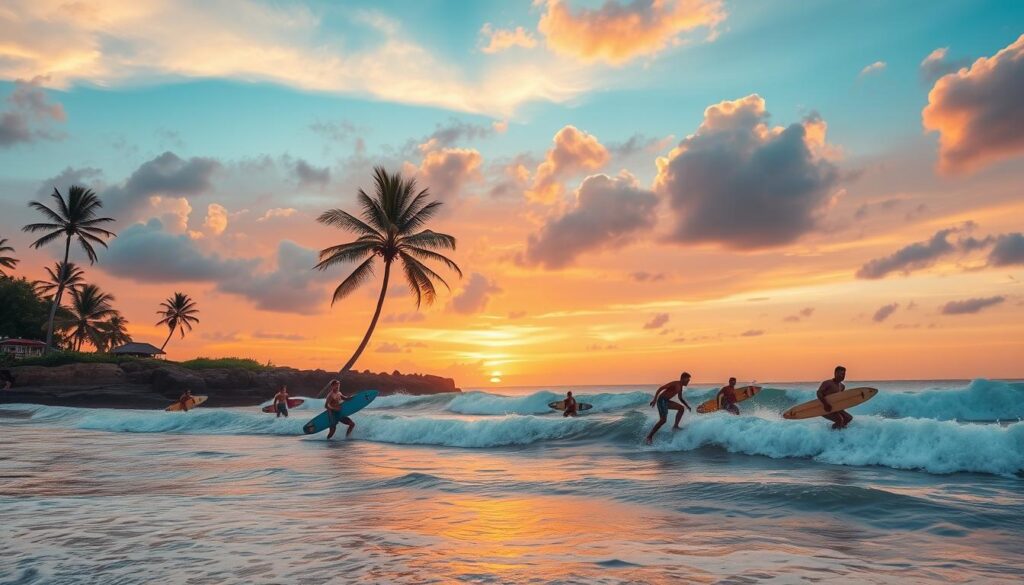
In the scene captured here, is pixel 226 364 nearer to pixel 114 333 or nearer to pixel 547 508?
pixel 114 333

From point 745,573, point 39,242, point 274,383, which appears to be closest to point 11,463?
point 745,573

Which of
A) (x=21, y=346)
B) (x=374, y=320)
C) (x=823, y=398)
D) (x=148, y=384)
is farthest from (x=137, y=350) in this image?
(x=823, y=398)

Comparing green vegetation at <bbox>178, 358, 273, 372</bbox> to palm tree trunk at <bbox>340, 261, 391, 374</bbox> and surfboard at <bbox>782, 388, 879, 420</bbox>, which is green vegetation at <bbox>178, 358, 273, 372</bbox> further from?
surfboard at <bbox>782, 388, 879, 420</bbox>

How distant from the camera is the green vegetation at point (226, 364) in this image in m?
51.1

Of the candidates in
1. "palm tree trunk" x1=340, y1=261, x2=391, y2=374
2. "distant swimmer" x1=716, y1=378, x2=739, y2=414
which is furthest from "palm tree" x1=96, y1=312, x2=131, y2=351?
"distant swimmer" x1=716, y1=378, x2=739, y2=414

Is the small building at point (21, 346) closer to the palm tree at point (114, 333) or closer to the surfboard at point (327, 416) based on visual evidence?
the palm tree at point (114, 333)

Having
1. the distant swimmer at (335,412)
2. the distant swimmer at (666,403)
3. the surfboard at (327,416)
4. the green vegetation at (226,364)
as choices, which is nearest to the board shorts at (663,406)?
the distant swimmer at (666,403)

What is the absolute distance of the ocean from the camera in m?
5.73

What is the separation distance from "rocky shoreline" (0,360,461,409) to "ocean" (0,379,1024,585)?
23.1 m

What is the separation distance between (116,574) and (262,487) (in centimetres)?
521

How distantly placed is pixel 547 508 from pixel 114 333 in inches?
3082

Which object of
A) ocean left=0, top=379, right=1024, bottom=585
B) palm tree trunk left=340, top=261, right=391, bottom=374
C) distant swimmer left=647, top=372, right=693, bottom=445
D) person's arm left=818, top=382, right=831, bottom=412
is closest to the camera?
ocean left=0, top=379, right=1024, bottom=585

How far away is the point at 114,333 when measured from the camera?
7250 centimetres

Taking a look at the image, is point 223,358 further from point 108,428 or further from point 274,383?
point 108,428
